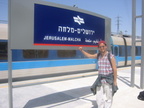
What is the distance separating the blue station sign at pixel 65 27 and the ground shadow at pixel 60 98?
1763 mm

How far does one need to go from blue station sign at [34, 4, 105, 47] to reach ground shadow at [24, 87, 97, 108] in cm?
176

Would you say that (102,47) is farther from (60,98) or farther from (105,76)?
(60,98)

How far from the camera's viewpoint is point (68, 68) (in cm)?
979

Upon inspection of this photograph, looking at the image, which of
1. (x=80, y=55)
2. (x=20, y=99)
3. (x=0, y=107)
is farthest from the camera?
(x=80, y=55)

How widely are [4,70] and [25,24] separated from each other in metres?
4.58

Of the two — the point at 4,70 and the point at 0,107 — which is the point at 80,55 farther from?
the point at 0,107

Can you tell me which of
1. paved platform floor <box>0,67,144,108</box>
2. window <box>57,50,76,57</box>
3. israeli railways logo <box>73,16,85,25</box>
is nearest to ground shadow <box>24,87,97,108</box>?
paved platform floor <box>0,67,144,108</box>

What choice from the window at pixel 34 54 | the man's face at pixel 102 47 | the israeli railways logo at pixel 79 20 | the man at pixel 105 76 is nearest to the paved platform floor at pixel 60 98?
the man at pixel 105 76

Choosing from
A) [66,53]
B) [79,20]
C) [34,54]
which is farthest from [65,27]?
[66,53]

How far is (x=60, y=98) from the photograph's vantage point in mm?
5398

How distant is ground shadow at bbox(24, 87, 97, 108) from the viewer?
15.8 ft

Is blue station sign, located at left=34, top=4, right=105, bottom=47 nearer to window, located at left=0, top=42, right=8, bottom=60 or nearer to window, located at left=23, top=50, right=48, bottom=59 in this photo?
window, located at left=23, top=50, right=48, bottom=59

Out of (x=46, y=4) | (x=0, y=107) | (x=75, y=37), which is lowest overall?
(x=0, y=107)

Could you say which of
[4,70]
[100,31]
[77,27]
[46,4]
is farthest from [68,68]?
[46,4]
